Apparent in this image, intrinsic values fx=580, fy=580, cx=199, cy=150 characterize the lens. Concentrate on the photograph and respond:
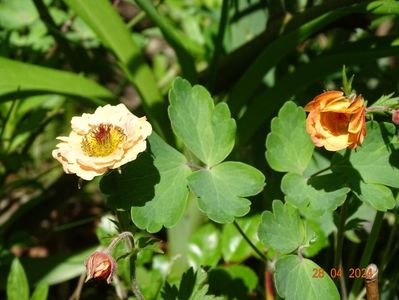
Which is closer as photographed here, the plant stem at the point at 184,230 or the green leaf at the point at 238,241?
the green leaf at the point at 238,241

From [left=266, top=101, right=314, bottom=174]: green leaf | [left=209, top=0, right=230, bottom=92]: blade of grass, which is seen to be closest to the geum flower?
[left=266, top=101, right=314, bottom=174]: green leaf

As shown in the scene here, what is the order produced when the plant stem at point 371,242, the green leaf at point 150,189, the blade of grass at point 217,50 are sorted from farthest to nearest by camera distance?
the blade of grass at point 217,50
the plant stem at point 371,242
the green leaf at point 150,189

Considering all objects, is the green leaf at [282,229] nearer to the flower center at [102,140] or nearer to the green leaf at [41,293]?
the flower center at [102,140]

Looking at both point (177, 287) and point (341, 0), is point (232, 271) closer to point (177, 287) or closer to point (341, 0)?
point (177, 287)

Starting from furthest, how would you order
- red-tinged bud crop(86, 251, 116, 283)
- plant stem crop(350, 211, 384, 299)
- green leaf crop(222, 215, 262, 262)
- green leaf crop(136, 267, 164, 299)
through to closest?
green leaf crop(222, 215, 262, 262) < green leaf crop(136, 267, 164, 299) < plant stem crop(350, 211, 384, 299) < red-tinged bud crop(86, 251, 116, 283)

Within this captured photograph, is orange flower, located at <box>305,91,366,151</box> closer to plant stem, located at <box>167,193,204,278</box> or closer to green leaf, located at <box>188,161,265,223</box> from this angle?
green leaf, located at <box>188,161,265,223</box>

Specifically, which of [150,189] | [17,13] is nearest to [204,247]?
[150,189]

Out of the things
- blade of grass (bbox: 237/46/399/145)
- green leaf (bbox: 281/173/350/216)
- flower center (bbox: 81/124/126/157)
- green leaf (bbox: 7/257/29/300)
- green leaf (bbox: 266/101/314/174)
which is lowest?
blade of grass (bbox: 237/46/399/145)

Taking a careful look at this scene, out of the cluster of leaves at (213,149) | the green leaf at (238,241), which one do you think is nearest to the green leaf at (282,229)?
the cluster of leaves at (213,149)
